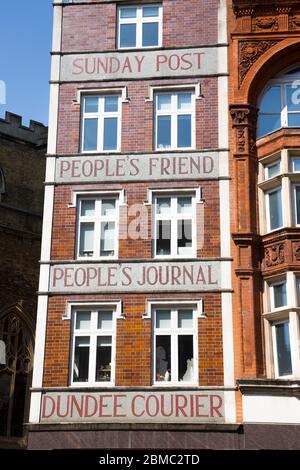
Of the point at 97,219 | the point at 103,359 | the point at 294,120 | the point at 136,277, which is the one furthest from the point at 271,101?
the point at 103,359

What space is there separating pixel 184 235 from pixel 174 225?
42 cm

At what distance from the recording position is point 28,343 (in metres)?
31.1

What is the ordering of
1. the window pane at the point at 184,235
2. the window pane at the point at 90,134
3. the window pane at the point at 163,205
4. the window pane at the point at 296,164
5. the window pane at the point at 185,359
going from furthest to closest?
the window pane at the point at 90,134 → the window pane at the point at 163,205 → the window pane at the point at 184,235 → the window pane at the point at 296,164 → the window pane at the point at 185,359

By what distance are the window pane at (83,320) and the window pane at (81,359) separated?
311 mm

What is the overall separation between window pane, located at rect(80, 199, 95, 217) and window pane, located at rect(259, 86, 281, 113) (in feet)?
19.4

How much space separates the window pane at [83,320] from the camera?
21.3 m

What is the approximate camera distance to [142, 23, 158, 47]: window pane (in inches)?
956

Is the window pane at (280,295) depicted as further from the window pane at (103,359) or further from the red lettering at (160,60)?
the red lettering at (160,60)

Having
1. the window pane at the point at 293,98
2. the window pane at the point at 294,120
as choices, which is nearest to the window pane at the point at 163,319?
the window pane at the point at 294,120

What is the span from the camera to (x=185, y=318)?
69.4ft

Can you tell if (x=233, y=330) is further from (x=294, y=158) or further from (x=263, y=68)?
(x=263, y=68)

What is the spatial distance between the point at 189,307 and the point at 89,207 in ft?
14.3

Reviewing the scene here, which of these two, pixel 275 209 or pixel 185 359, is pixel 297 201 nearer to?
pixel 275 209

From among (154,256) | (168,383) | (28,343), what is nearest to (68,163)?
(154,256)
